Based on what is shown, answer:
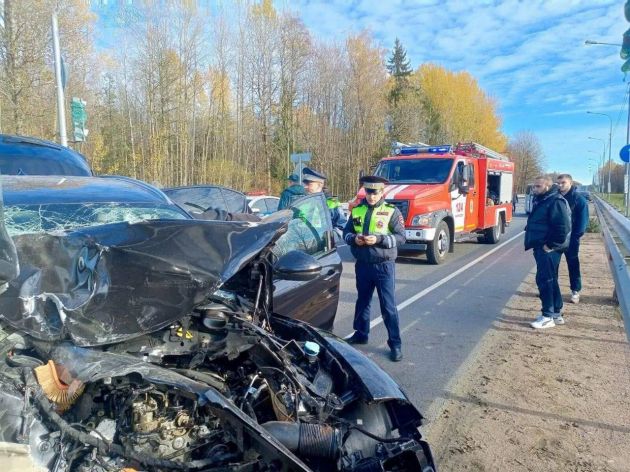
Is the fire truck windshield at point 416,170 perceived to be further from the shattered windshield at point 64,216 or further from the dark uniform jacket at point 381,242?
the shattered windshield at point 64,216

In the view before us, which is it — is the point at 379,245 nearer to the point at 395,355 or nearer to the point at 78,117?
the point at 395,355

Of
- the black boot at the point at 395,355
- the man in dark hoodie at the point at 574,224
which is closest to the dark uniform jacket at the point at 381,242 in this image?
the black boot at the point at 395,355

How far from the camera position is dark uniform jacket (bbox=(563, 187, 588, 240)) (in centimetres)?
682

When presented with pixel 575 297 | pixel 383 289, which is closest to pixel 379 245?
pixel 383 289

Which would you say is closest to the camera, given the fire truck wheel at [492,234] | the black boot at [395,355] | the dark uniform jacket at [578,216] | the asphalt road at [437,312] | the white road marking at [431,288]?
the asphalt road at [437,312]

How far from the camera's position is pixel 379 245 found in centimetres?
490

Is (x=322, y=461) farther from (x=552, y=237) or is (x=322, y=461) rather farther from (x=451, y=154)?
(x=451, y=154)

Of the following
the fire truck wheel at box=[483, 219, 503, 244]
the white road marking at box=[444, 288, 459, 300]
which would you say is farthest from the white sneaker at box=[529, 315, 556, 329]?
the fire truck wheel at box=[483, 219, 503, 244]

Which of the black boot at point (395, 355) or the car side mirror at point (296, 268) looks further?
the black boot at point (395, 355)

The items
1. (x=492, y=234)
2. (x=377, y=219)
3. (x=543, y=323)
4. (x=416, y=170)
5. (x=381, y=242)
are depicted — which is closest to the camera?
(x=381, y=242)

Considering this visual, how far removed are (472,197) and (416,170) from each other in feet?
6.91

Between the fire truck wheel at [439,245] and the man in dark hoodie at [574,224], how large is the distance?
12.0ft

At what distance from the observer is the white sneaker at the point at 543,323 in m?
5.93

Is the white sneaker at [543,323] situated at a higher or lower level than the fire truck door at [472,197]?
lower
